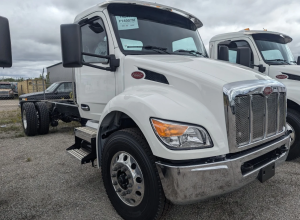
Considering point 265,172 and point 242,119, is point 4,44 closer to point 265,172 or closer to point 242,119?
point 242,119

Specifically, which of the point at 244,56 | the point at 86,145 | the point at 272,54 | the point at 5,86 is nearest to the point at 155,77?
the point at 86,145

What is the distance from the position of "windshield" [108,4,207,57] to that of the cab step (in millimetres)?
1226

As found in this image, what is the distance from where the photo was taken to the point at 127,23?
3.31 m

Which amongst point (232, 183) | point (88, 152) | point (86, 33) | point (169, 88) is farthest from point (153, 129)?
point (86, 33)

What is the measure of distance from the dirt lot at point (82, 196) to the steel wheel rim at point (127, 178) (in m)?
0.38

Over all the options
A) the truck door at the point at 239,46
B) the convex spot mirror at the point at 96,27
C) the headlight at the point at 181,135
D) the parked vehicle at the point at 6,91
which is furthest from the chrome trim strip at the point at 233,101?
the parked vehicle at the point at 6,91

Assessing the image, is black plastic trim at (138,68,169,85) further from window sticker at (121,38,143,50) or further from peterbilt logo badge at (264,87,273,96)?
peterbilt logo badge at (264,87,273,96)

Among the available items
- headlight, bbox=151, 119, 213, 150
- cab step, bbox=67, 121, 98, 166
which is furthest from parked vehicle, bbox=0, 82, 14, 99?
headlight, bbox=151, 119, 213, 150

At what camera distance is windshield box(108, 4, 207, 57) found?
3.25 m

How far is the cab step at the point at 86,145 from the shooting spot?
3295 millimetres

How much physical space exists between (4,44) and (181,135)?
158 cm

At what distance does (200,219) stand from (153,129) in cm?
125

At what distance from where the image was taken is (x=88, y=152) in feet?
11.7

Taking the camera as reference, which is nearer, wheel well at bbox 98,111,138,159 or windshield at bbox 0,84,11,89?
wheel well at bbox 98,111,138,159
